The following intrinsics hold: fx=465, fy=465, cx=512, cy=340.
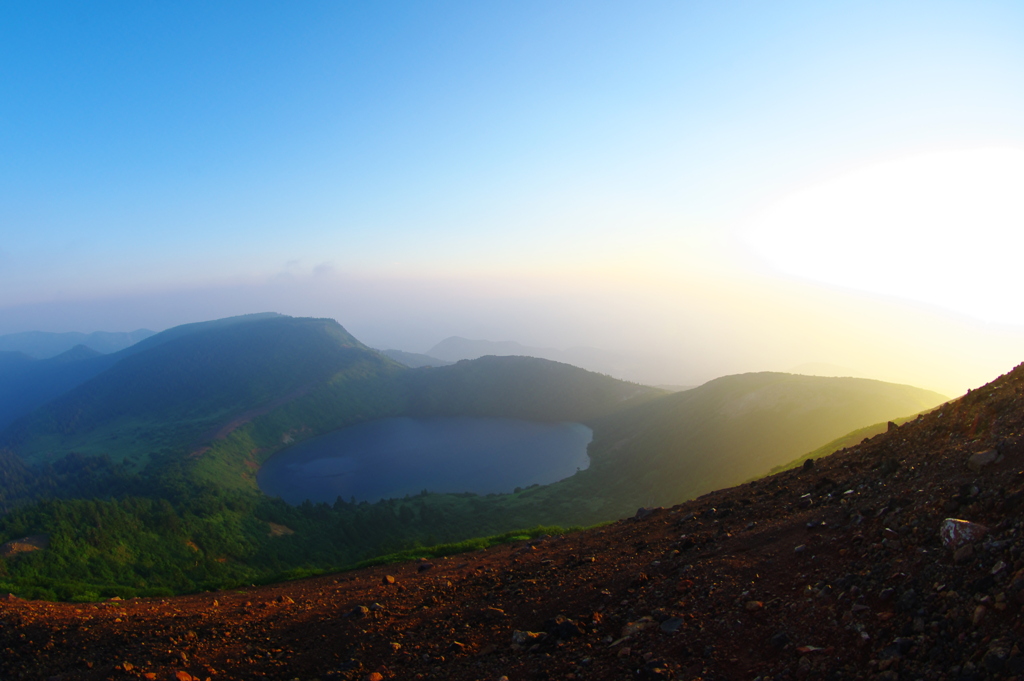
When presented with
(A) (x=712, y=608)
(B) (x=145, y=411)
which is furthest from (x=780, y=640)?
(B) (x=145, y=411)

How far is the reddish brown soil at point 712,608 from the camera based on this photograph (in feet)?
19.0

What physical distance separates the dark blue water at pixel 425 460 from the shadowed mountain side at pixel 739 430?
707 inches

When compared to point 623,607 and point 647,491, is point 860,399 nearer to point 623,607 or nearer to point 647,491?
point 647,491

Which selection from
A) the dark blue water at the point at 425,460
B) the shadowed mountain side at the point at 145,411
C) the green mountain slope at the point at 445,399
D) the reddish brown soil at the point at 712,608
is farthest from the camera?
the shadowed mountain side at the point at 145,411

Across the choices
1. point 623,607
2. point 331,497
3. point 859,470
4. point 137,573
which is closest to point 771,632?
point 623,607

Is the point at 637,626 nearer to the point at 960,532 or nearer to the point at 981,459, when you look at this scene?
the point at 960,532

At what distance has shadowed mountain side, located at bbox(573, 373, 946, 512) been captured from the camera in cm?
6144

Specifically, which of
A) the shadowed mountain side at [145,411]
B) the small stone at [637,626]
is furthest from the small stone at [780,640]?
the shadowed mountain side at [145,411]

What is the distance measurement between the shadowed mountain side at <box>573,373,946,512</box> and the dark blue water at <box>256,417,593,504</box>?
58.9 ft

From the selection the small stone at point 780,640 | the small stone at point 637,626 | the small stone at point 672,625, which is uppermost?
the small stone at point 780,640

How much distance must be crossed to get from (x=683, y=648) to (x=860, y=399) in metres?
74.9

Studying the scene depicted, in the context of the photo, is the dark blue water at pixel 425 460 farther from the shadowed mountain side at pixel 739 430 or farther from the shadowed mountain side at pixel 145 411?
the shadowed mountain side at pixel 145 411

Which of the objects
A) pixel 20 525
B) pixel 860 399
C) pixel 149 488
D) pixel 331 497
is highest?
pixel 860 399

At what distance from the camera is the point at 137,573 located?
137 feet
